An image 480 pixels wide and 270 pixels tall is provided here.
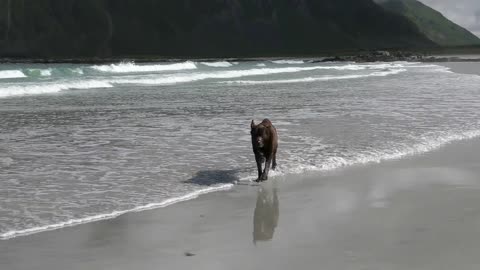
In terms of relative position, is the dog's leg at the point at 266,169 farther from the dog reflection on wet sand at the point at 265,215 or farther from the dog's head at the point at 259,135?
the dog reflection on wet sand at the point at 265,215

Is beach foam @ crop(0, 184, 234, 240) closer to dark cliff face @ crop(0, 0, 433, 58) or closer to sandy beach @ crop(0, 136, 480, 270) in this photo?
sandy beach @ crop(0, 136, 480, 270)

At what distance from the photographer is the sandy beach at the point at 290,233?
5344mm

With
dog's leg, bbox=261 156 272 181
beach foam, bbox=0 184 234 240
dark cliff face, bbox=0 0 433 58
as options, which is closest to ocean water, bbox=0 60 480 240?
beach foam, bbox=0 184 234 240

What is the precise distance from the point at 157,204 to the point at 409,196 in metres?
2.63

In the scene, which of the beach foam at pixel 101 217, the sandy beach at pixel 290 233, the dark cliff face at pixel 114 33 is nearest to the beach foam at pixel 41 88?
the beach foam at pixel 101 217

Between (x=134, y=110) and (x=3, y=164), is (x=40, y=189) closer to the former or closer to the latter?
(x=3, y=164)

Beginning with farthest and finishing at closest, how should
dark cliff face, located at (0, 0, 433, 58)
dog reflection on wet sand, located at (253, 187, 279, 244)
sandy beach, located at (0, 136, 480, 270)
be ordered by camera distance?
dark cliff face, located at (0, 0, 433, 58)
dog reflection on wet sand, located at (253, 187, 279, 244)
sandy beach, located at (0, 136, 480, 270)

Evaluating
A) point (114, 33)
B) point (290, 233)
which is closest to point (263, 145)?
point (290, 233)

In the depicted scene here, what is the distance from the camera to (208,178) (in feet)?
28.8

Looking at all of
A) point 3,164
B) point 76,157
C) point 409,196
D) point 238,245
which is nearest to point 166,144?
point 76,157

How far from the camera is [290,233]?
6.14 metres

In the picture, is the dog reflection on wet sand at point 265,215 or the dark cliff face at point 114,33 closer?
the dog reflection on wet sand at point 265,215

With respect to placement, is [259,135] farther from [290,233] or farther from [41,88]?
[41,88]

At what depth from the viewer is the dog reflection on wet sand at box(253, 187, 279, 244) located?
6148mm
